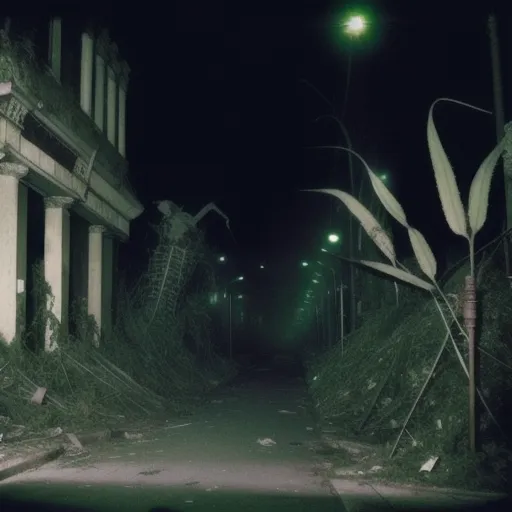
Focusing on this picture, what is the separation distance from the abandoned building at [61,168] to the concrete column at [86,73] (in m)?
0.03

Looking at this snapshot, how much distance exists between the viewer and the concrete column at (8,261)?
1214 centimetres

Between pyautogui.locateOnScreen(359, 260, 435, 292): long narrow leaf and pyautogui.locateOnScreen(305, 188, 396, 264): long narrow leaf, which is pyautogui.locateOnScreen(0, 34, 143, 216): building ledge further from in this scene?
pyautogui.locateOnScreen(359, 260, 435, 292): long narrow leaf

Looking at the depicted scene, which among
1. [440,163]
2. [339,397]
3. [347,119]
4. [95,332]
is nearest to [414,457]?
[440,163]

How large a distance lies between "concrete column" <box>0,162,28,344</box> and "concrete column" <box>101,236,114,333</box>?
20.9 ft

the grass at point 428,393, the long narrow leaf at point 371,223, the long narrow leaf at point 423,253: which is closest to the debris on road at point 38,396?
the grass at point 428,393

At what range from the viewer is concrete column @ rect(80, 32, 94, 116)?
1667cm

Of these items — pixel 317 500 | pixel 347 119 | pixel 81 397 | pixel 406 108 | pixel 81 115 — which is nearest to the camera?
pixel 317 500

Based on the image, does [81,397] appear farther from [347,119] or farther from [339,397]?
[347,119]

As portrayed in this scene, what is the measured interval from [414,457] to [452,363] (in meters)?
2.00

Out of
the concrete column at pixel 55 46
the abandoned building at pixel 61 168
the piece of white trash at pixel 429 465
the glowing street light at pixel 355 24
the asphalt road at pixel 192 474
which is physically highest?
the concrete column at pixel 55 46

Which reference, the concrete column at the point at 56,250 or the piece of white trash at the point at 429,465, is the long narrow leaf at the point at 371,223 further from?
the concrete column at the point at 56,250

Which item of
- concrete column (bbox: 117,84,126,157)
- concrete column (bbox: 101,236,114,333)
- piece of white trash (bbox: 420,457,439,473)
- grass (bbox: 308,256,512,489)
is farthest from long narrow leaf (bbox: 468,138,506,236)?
concrete column (bbox: 117,84,126,157)

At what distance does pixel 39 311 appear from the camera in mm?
13602

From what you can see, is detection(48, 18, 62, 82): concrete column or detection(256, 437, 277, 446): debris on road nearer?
detection(256, 437, 277, 446): debris on road
